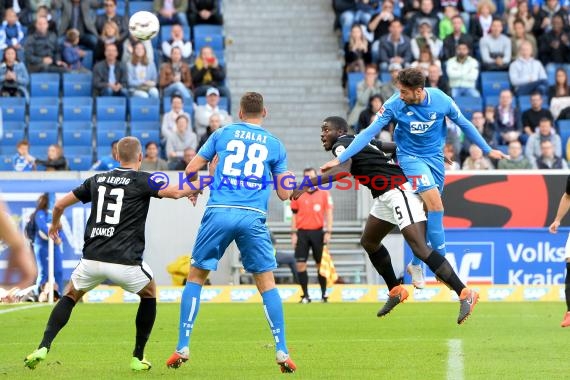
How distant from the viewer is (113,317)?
15.4 m

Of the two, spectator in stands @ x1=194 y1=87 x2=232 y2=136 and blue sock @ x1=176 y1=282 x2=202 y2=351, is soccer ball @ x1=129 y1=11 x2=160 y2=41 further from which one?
blue sock @ x1=176 y1=282 x2=202 y2=351

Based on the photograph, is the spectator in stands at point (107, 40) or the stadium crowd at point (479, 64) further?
the spectator in stands at point (107, 40)

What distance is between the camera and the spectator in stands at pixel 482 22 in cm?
2559

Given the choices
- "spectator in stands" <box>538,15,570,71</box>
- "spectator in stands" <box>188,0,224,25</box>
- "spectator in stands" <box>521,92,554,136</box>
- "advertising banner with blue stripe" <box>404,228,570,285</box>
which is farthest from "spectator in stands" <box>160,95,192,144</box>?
"spectator in stands" <box>538,15,570,71</box>

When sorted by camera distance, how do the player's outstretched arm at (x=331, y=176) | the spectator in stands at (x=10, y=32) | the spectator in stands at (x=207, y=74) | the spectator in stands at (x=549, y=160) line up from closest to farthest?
1. the player's outstretched arm at (x=331, y=176)
2. the spectator in stands at (x=549, y=160)
3. the spectator in stands at (x=207, y=74)
4. the spectator in stands at (x=10, y=32)

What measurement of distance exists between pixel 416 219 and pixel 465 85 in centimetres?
1302

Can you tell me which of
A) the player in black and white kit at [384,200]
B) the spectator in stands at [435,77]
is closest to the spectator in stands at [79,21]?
the spectator in stands at [435,77]

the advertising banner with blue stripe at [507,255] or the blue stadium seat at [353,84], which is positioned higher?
the blue stadium seat at [353,84]

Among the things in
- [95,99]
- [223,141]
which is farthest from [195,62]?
[223,141]

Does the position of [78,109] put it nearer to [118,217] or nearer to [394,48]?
[394,48]

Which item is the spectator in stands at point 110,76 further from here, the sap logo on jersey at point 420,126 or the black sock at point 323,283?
the sap logo on jersey at point 420,126

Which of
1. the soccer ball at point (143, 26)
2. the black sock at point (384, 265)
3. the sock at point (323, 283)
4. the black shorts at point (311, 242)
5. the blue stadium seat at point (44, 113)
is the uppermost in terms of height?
the soccer ball at point (143, 26)

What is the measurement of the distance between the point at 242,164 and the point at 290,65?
16983mm

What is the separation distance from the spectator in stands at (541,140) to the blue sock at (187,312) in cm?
1418
